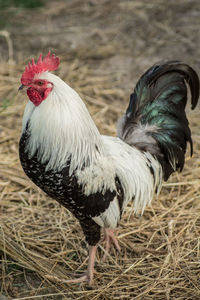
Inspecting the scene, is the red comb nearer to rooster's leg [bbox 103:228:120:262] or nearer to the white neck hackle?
the white neck hackle

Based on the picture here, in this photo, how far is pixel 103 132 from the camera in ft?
17.5

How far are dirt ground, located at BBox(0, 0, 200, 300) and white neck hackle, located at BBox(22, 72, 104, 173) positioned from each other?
1.11 meters

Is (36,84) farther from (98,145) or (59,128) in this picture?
(98,145)

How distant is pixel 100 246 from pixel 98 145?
1.25 m

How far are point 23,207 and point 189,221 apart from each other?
175 cm

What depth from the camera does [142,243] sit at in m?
3.98

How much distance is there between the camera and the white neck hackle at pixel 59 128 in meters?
2.92

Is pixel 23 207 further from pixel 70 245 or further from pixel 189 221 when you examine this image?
pixel 189 221

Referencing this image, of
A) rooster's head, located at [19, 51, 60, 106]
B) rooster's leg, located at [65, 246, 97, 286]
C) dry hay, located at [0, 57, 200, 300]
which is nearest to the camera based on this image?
rooster's head, located at [19, 51, 60, 106]

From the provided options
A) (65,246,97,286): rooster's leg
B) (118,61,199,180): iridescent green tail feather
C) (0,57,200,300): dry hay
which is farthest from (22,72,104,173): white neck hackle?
(0,57,200,300): dry hay

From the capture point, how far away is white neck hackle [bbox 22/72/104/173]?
2922 millimetres

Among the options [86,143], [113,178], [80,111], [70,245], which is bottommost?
[70,245]

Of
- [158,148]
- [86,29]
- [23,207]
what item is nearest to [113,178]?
[158,148]

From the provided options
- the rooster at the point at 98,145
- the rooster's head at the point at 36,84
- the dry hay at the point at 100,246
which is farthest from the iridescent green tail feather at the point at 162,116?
the rooster's head at the point at 36,84
